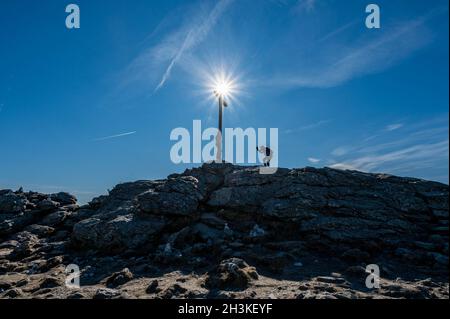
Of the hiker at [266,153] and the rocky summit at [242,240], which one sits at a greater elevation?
the hiker at [266,153]

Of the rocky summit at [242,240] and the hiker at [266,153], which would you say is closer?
the rocky summit at [242,240]

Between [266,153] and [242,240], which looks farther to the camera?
[266,153]

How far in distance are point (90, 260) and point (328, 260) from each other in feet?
44.7

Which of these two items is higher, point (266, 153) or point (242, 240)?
point (266, 153)

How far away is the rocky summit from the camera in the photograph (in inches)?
492

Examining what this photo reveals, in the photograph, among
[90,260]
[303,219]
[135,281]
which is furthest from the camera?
[303,219]

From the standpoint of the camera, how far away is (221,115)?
31016 mm

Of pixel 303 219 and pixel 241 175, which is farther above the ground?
pixel 241 175

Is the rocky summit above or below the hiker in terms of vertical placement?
below

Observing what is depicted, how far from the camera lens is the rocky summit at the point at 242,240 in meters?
12.5

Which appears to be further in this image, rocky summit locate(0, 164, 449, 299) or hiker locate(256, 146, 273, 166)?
hiker locate(256, 146, 273, 166)

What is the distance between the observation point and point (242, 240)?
18.0 metres
